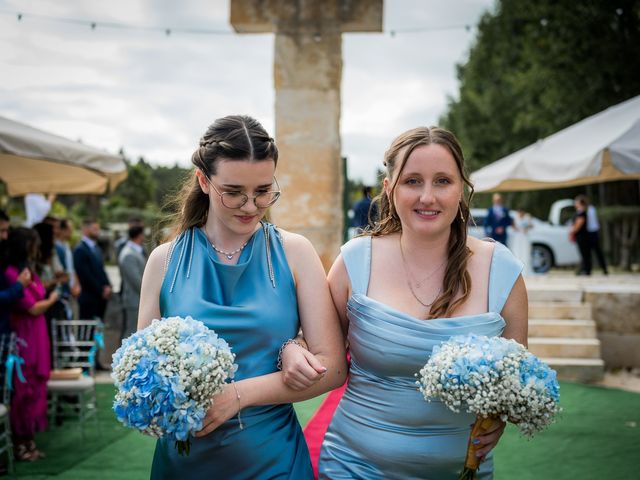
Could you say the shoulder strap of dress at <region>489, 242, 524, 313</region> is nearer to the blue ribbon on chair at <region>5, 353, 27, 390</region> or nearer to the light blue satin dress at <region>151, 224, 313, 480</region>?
the light blue satin dress at <region>151, 224, 313, 480</region>

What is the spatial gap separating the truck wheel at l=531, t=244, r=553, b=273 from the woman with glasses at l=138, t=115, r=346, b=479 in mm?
17489

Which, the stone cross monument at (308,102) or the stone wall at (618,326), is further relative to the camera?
the stone wall at (618,326)

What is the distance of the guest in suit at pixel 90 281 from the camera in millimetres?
9219

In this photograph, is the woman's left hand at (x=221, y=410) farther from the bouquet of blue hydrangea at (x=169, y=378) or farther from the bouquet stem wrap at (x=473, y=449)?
the bouquet stem wrap at (x=473, y=449)

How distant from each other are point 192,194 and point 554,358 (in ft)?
22.7

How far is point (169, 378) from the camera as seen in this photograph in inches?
75.7

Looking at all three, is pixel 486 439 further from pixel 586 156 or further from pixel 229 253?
pixel 586 156

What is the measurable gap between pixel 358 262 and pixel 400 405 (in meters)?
0.63

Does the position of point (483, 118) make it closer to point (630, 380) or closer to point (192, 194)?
point (630, 380)

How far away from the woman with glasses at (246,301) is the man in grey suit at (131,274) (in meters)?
6.85

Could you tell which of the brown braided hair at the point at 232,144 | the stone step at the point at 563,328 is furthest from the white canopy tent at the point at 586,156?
the brown braided hair at the point at 232,144

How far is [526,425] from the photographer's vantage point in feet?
6.88

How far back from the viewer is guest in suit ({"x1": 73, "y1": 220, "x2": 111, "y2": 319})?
9219 millimetres

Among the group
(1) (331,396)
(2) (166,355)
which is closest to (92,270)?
(1) (331,396)
